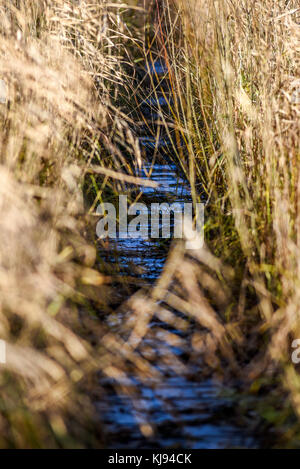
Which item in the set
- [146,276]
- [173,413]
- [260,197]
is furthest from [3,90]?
[173,413]

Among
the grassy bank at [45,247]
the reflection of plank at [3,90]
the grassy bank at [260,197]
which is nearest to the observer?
the grassy bank at [45,247]

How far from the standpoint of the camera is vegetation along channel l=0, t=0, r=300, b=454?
2260 millimetres

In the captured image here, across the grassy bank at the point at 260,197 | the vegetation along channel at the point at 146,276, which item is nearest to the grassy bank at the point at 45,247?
the vegetation along channel at the point at 146,276

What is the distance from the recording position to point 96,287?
3.19 m

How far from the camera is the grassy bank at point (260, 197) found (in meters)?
2.57

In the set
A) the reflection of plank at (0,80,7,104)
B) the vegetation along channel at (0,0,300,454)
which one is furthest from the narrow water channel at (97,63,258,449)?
the reflection of plank at (0,80,7,104)

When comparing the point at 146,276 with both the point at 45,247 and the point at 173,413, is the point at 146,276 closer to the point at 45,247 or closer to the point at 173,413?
the point at 45,247

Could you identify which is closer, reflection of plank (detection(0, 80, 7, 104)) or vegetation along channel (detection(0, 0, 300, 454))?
vegetation along channel (detection(0, 0, 300, 454))

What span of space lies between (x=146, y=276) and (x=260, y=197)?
2.39ft

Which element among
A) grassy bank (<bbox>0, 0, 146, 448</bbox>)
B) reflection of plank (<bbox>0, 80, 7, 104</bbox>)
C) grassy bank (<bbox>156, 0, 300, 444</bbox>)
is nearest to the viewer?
grassy bank (<bbox>0, 0, 146, 448</bbox>)

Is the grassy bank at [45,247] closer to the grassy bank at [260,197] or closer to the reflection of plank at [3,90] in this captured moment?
the reflection of plank at [3,90]

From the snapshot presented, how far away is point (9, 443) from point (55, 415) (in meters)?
0.17

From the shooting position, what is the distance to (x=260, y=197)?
3141 mm

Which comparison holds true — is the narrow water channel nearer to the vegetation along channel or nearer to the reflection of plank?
the vegetation along channel
